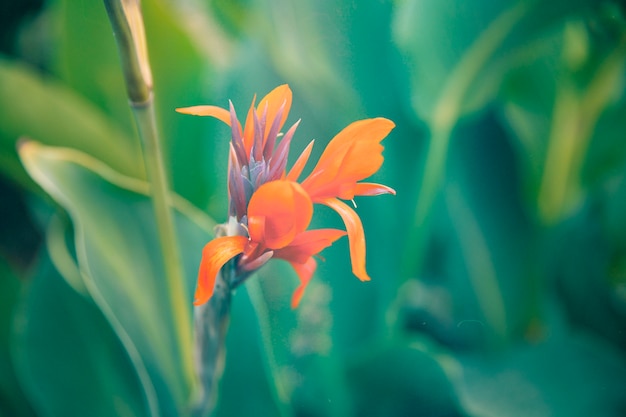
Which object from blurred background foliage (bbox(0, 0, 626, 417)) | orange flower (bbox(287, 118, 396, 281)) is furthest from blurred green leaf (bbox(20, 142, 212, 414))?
orange flower (bbox(287, 118, 396, 281))

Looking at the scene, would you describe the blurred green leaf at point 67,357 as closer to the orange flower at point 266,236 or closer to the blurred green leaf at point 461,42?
the orange flower at point 266,236

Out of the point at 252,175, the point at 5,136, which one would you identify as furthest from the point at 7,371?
the point at 252,175

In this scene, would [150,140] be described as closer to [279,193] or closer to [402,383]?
[279,193]

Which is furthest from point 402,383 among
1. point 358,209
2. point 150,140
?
point 150,140

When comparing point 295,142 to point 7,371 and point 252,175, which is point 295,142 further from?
point 7,371

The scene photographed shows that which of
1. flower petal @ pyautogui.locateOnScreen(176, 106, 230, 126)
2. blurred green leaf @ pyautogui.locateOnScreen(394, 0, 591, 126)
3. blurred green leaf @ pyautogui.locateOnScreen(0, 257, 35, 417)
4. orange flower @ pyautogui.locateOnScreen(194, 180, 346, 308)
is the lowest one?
blurred green leaf @ pyautogui.locateOnScreen(0, 257, 35, 417)

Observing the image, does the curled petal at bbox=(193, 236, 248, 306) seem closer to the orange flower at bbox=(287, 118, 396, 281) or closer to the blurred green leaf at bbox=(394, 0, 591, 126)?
the orange flower at bbox=(287, 118, 396, 281)
